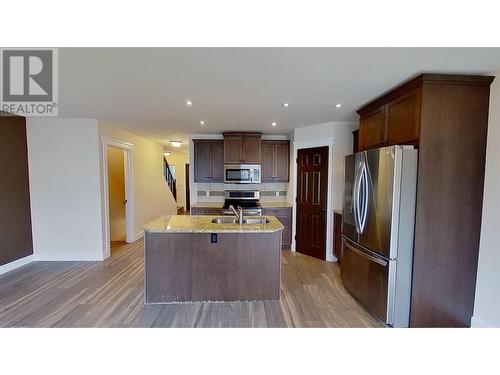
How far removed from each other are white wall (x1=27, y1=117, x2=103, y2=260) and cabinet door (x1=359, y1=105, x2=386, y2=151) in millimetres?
4152

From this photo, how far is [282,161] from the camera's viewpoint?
193 inches

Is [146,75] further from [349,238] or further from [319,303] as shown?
[319,303]

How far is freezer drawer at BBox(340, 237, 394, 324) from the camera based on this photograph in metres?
2.17

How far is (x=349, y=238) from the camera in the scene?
274 cm

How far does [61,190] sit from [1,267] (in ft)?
4.35

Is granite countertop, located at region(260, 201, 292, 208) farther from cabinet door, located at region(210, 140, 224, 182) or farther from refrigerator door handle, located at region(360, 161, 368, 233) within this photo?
refrigerator door handle, located at region(360, 161, 368, 233)

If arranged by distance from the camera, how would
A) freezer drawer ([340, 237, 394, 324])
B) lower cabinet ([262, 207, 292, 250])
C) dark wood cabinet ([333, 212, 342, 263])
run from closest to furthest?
freezer drawer ([340, 237, 394, 324])
dark wood cabinet ([333, 212, 342, 263])
lower cabinet ([262, 207, 292, 250])

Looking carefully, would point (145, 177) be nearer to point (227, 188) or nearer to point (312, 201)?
point (227, 188)

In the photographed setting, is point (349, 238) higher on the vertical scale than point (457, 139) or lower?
lower

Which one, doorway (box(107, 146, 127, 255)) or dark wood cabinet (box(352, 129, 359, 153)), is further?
doorway (box(107, 146, 127, 255))

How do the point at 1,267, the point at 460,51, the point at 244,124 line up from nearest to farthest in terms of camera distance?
the point at 460,51
the point at 1,267
the point at 244,124

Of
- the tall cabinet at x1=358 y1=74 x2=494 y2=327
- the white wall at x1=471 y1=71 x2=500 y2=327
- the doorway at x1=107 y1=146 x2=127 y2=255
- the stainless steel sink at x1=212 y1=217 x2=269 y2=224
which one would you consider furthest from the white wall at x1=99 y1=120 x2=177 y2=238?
the white wall at x1=471 y1=71 x2=500 y2=327

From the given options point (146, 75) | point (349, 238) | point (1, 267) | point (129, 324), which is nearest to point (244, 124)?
point (146, 75)

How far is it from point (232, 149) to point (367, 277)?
330 centimetres
